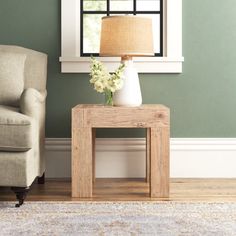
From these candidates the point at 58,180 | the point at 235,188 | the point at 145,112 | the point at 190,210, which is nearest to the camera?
the point at 190,210

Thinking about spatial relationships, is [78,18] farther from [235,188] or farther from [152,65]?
[235,188]

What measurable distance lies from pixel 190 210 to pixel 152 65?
1.37m

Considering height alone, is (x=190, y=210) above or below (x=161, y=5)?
below

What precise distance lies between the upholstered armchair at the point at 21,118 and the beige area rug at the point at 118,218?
0.66 ft

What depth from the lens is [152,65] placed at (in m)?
3.76

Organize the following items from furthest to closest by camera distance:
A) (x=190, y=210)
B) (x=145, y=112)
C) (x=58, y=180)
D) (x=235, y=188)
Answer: (x=58, y=180), (x=235, y=188), (x=145, y=112), (x=190, y=210)

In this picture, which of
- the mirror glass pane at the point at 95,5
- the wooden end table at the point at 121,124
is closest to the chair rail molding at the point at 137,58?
the mirror glass pane at the point at 95,5

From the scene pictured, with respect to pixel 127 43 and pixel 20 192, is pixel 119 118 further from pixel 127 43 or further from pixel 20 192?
pixel 20 192

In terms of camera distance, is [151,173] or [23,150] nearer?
[23,150]

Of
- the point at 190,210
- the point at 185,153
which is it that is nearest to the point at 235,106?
the point at 185,153

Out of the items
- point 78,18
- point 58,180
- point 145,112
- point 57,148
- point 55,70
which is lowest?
point 58,180

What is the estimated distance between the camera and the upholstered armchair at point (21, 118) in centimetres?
276

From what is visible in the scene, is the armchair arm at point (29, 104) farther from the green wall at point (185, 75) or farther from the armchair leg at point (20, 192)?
the green wall at point (185, 75)

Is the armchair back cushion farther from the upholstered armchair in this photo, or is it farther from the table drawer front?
the table drawer front
